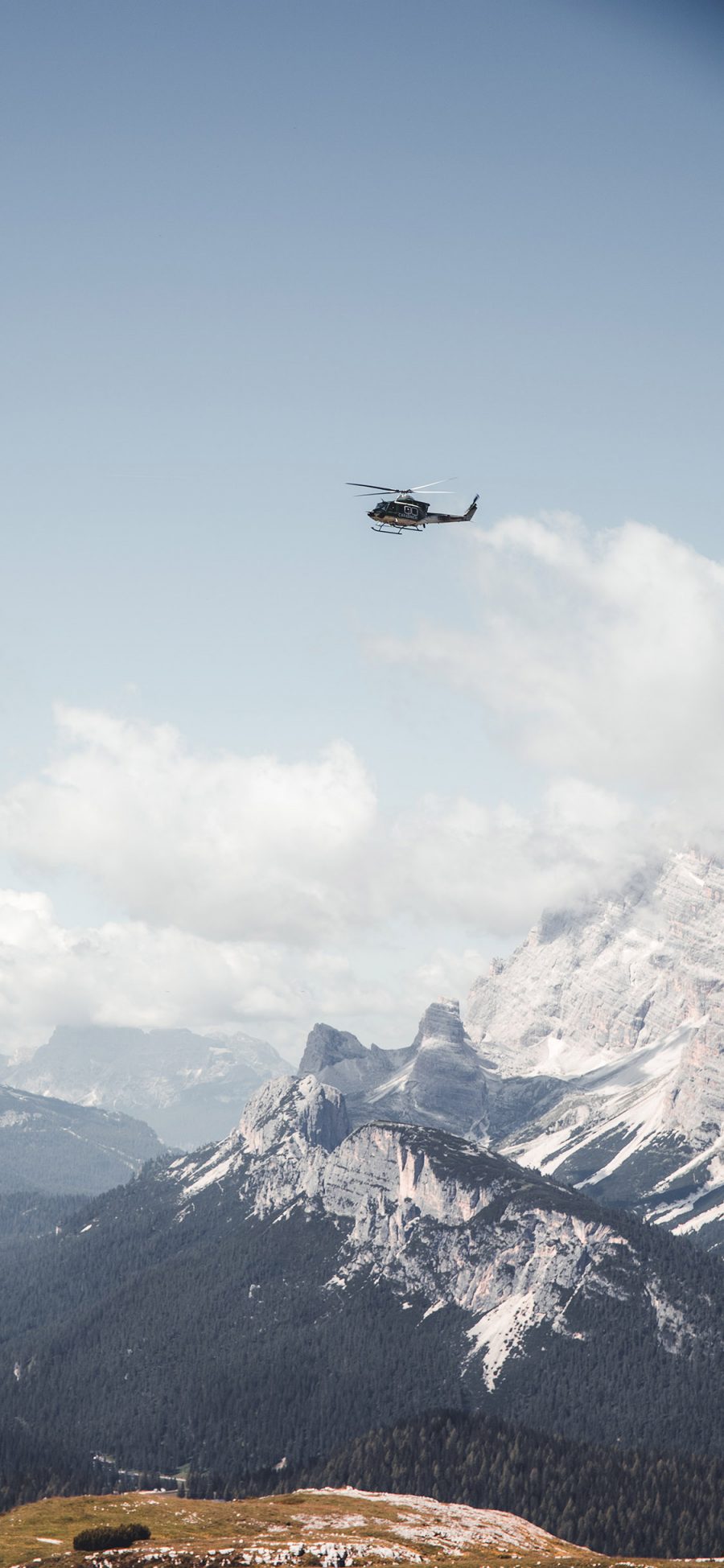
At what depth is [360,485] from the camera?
160 metres

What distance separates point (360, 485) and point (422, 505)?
317 inches

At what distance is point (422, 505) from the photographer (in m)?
164
